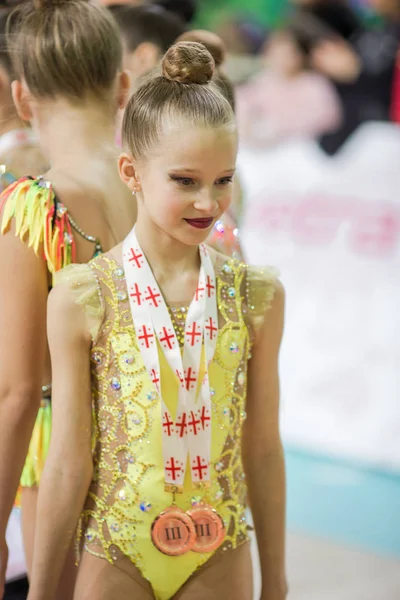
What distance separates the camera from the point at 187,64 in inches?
59.1

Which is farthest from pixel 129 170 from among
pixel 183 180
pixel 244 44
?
pixel 244 44

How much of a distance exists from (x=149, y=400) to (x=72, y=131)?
0.59m

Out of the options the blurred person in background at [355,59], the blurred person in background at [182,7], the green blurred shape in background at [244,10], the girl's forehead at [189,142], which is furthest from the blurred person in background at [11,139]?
the green blurred shape in background at [244,10]

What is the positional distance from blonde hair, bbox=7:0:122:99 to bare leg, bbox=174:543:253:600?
35.5 inches

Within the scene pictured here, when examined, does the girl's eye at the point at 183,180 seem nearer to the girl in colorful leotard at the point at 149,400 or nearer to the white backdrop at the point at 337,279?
the girl in colorful leotard at the point at 149,400

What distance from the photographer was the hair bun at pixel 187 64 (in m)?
1.50

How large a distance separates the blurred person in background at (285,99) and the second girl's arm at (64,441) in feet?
11.0

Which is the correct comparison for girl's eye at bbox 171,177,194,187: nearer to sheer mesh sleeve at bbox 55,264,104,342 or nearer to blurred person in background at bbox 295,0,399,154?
sheer mesh sleeve at bbox 55,264,104,342

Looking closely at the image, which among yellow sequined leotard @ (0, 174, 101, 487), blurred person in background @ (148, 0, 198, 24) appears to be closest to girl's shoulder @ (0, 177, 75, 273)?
yellow sequined leotard @ (0, 174, 101, 487)

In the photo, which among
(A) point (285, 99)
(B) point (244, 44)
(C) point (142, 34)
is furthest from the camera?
(B) point (244, 44)

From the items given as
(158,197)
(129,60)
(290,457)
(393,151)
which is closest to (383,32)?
(393,151)

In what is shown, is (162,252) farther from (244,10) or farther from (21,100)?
(244,10)

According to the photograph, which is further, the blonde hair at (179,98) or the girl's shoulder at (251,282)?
the girl's shoulder at (251,282)

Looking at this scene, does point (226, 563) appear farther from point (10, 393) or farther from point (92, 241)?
point (92, 241)
